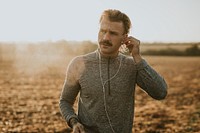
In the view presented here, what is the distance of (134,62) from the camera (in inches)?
127

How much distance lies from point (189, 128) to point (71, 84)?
640 centimetres

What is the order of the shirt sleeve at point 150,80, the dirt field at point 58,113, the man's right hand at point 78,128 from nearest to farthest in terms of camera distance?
the man's right hand at point 78,128, the shirt sleeve at point 150,80, the dirt field at point 58,113

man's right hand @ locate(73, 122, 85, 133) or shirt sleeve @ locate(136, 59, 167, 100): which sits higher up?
shirt sleeve @ locate(136, 59, 167, 100)

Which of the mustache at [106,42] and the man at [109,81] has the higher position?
the mustache at [106,42]

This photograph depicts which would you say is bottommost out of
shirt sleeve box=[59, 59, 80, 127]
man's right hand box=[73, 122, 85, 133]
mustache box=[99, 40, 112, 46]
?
man's right hand box=[73, 122, 85, 133]

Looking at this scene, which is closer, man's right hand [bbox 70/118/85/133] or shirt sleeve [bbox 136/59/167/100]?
man's right hand [bbox 70/118/85/133]

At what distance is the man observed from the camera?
3.08 metres

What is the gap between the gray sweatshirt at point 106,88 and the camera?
3.08 m

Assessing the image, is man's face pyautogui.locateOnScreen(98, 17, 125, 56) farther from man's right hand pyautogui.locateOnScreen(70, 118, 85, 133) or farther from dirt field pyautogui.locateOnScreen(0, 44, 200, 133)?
dirt field pyautogui.locateOnScreen(0, 44, 200, 133)

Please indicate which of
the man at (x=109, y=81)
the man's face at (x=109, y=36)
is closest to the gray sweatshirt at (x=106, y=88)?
the man at (x=109, y=81)

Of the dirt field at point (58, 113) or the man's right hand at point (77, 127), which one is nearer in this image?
the man's right hand at point (77, 127)

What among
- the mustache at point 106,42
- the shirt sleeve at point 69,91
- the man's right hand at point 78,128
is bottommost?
the man's right hand at point 78,128

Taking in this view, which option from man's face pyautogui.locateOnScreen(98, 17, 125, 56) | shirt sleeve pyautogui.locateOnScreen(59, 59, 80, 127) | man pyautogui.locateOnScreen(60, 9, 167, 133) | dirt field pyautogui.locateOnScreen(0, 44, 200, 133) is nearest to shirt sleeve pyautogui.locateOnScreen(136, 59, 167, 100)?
man pyautogui.locateOnScreen(60, 9, 167, 133)

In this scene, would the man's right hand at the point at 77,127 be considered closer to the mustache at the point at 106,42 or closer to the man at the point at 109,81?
the man at the point at 109,81
